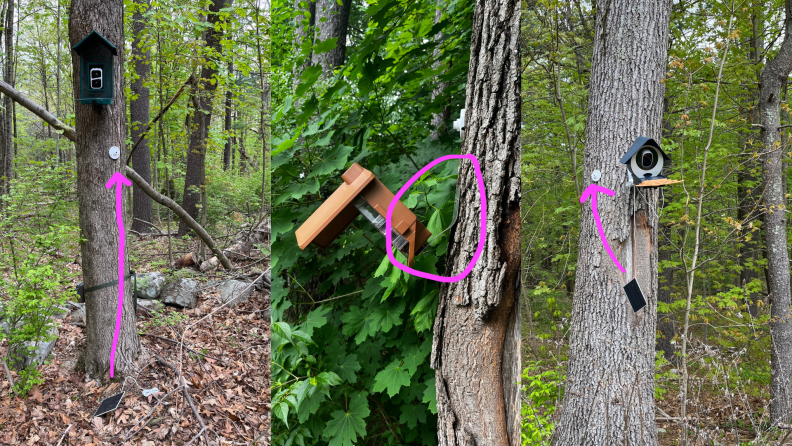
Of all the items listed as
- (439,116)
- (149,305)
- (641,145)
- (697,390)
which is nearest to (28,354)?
(149,305)

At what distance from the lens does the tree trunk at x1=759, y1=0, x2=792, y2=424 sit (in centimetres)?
459

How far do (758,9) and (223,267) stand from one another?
6.50 m

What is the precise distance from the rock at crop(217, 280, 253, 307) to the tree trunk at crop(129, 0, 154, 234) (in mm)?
1189

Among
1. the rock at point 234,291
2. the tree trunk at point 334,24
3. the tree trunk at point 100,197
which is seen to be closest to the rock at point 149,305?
the tree trunk at point 100,197

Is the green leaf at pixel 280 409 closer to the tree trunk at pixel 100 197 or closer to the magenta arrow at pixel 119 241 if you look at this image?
the magenta arrow at pixel 119 241

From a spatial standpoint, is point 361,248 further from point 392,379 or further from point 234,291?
point 234,291

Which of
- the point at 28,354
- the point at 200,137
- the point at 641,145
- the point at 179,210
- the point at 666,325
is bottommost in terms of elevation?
the point at 666,325

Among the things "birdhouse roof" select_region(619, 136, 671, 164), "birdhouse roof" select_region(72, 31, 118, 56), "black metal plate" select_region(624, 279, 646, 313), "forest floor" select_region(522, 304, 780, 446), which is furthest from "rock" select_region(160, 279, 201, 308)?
"birdhouse roof" select_region(619, 136, 671, 164)

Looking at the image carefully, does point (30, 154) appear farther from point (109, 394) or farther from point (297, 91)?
point (297, 91)

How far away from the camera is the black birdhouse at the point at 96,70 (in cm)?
268

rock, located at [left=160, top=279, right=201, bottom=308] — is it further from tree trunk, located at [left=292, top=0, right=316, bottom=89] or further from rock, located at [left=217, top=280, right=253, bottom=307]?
tree trunk, located at [left=292, top=0, right=316, bottom=89]

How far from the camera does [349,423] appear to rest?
1.07 meters

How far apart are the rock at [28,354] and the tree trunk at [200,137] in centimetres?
188

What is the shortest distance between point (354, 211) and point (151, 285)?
12.4ft
